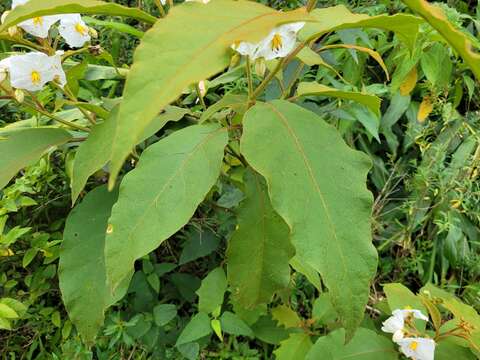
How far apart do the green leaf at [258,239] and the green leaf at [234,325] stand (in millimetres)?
389

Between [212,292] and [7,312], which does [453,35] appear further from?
[7,312]

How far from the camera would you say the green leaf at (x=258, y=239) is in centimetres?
95

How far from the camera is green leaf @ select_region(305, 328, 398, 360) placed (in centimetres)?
119

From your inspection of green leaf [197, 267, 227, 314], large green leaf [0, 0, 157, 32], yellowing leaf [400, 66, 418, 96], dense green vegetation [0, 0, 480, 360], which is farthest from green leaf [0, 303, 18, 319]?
yellowing leaf [400, 66, 418, 96]

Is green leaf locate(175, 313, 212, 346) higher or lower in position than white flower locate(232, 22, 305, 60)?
lower

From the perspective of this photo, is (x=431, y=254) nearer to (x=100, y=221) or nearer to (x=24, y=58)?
(x=100, y=221)

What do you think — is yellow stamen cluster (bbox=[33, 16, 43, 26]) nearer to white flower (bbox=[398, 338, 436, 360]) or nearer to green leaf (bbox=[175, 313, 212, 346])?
green leaf (bbox=[175, 313, 212, 346])

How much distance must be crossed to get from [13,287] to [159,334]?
474mm

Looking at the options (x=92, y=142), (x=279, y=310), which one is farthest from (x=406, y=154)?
(x=92, y=142)

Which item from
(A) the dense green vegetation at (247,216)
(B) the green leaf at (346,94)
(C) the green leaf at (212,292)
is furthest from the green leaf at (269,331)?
(B) the green leaf at (346,94)

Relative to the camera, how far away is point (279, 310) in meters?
1.39

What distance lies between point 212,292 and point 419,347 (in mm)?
512

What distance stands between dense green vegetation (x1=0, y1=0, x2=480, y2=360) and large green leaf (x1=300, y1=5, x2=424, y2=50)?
0.01 metres

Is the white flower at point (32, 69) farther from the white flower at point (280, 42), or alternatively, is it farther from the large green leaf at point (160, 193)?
the white flower at point (280, 42)
